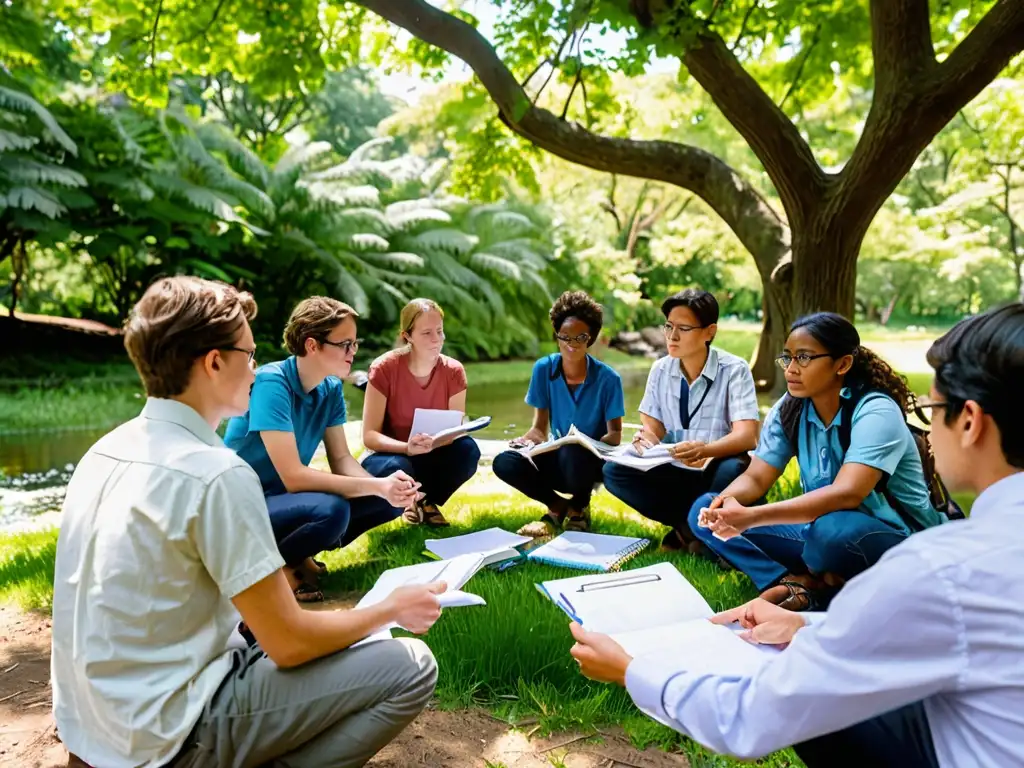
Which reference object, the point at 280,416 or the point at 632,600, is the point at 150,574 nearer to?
the point at 632,600

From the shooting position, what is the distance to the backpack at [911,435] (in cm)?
273

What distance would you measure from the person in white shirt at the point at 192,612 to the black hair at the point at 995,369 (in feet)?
3.87

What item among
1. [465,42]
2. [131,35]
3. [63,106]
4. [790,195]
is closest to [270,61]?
[131,35]

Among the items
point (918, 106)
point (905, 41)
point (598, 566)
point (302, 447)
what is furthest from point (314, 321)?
point (905, 41)

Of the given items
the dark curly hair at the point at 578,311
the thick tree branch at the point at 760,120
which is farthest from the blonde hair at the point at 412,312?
the thick tree branch at the point at 760,120

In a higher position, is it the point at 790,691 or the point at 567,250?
the point at 567,250

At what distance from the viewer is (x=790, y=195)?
221 inches

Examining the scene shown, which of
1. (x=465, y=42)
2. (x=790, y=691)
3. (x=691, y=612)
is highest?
(x=465, y=42)

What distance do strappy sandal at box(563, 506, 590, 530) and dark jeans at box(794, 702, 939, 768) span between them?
2.66m

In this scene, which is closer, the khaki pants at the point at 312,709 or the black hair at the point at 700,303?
the khaki pants at the point at 312,709

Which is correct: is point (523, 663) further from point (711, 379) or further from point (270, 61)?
point (270, 61)

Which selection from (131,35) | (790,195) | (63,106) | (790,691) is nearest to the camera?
(790,691)

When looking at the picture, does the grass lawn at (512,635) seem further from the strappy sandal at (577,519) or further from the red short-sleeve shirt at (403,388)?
the red short-sleeve shirt at (403,388)

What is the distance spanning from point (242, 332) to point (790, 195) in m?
4.82
